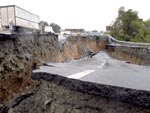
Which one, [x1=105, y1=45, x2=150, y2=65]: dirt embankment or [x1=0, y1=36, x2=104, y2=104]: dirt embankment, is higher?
[x1=0, y1=36, x2=104, y2=104]: dirt embankment

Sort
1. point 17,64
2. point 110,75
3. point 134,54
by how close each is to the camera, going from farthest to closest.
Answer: point 134,54 → point 17,64 → point 110,75

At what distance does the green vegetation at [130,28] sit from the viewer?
80.5 ft

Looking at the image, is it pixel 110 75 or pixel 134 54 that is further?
pixel 134 54

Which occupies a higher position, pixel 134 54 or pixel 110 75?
pixel 110 75

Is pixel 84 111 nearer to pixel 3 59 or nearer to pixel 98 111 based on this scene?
pixel 98 111

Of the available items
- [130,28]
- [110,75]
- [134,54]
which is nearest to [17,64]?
[110,75]

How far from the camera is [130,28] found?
25.3 m

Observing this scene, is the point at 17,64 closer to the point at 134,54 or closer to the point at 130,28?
the point at 134,54

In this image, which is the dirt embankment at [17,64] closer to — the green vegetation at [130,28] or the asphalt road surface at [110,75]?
the asphalt road surface at [110,75]

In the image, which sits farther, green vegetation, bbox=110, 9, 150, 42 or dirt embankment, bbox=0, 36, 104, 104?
green vegetation, bbox=110, 9, 150, 42

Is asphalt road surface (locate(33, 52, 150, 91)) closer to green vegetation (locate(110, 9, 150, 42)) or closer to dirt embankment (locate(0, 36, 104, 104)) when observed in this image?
dirt embankment (locate(0, 36, 104, 104))

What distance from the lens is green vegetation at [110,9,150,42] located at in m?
24.5

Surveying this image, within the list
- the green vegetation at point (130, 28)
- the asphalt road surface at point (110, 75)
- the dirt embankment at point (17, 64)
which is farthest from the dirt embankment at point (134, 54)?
the green vegetation at point (130, 28)

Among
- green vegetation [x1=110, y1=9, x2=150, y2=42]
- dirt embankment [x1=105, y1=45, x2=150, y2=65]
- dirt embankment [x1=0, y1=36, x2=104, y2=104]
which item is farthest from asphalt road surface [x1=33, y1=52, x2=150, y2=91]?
green vegetation [x1=110, y1=9, x2=150, y2=42]
